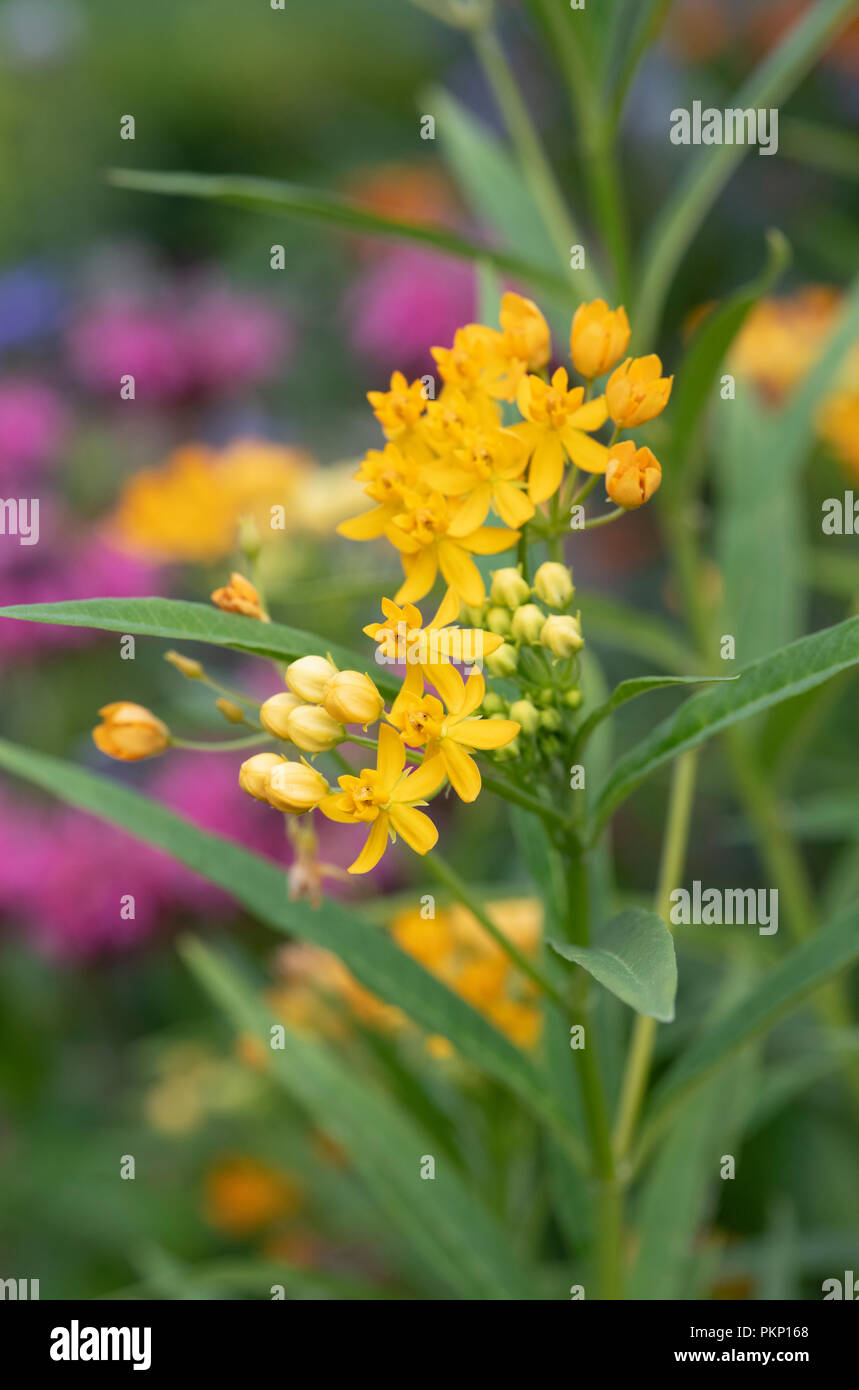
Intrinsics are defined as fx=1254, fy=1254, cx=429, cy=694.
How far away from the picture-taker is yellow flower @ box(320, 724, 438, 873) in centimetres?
65

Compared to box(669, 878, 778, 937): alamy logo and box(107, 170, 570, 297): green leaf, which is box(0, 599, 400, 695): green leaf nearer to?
box(107, 170, 570, 297): green leaf

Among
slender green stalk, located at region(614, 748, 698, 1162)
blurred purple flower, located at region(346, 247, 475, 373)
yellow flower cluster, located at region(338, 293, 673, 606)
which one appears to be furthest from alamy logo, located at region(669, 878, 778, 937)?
blurred purple flower, located at region(346, 247, 475, 373)

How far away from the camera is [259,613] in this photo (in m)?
0.72

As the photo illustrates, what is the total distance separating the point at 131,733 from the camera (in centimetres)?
76

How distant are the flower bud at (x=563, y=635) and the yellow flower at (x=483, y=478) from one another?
59mm

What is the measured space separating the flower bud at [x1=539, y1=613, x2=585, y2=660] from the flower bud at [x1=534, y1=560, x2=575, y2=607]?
12 millimetres

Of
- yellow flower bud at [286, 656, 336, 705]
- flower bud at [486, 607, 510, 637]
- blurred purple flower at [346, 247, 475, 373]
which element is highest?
blurred purple flower at [346, 247, 475, 373]

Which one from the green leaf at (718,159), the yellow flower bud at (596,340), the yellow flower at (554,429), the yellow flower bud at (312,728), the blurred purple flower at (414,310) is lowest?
the yellow flower bud at (312,728)

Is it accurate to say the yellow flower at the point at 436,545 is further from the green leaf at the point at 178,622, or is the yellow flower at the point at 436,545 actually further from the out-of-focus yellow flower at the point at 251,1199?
the out-of-focus yellow flower at the point at 251,1199

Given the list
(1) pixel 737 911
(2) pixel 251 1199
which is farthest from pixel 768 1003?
(2) pixel 251 1199

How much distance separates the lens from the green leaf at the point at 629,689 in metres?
0.61
